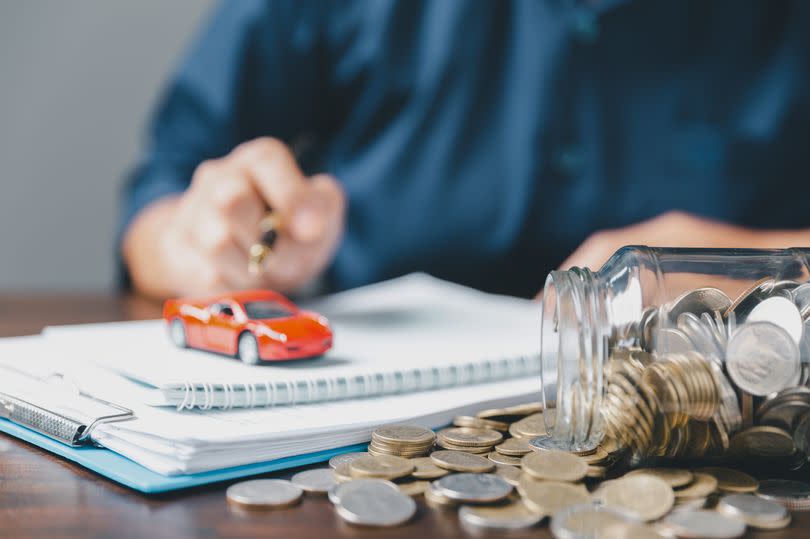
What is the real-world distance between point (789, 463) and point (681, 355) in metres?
0.11

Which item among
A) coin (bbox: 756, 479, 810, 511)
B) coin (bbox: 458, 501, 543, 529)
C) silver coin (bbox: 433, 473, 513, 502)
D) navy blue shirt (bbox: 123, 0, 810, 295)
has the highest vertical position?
navy blue shirt (bbox: 123, 0, 810, 295)

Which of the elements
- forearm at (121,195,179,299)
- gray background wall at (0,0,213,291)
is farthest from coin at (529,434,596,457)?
gray background wall at (0,0,213,291)

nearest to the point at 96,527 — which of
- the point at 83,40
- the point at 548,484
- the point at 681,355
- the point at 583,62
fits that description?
the point at 548,484

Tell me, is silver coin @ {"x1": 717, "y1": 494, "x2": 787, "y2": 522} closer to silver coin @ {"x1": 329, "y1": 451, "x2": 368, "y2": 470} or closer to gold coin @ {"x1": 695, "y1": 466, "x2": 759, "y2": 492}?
gold coin @ {"x1": 695, "y1": 466, "x2": 759, "y2": 492}

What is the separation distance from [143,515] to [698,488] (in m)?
0.33

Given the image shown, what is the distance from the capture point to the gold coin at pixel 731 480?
0.51 m

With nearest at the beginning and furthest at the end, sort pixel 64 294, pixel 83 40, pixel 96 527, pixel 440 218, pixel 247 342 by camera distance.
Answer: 1. pixel 96 527
2. pixel 247 342
3. pixel 64 294
4. pixel 440 218
5. pixel 83 40

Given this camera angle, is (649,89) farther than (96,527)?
Yes

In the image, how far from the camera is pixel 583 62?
1579mm

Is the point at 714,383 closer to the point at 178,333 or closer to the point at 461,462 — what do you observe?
the point at 461,462

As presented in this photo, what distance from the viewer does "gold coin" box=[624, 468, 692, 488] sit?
0.51 metres

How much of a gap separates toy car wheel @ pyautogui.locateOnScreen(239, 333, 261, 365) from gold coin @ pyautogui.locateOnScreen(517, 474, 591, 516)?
0.98ft

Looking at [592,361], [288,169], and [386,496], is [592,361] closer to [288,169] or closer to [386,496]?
[386,496]

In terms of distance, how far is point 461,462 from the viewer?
21.5 inches
